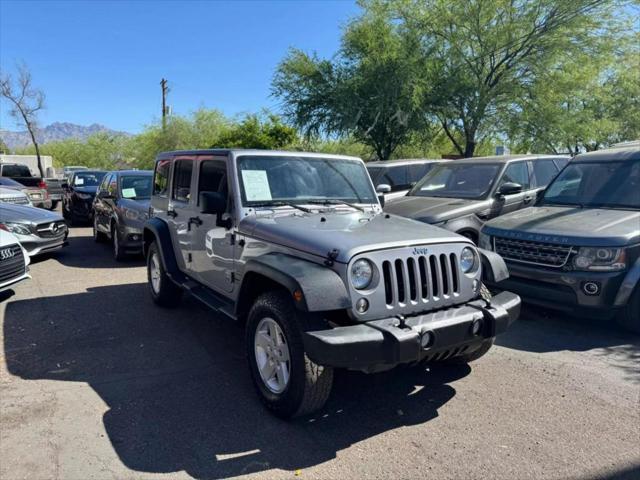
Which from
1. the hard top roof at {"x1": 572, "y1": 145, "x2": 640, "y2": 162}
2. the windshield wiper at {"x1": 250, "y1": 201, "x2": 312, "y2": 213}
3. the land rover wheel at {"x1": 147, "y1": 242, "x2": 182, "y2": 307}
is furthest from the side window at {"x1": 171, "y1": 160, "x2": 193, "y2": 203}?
the hard top roof at {"x1": 572, "y1": 145, "x2": 640, "y2": 162}

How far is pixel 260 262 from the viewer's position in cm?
348

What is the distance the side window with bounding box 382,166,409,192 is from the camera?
10.6 metres

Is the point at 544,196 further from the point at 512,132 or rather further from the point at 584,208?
the point at 512,132

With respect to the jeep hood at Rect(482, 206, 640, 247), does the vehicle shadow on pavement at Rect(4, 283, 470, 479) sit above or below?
below

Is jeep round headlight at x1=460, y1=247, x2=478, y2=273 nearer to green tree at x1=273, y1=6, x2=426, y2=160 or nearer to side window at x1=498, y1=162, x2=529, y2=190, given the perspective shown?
side window at x1=498, y1=162, x2=529, y2=190

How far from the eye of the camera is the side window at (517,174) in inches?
316

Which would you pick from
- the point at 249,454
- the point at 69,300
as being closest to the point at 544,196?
the point at 249,454

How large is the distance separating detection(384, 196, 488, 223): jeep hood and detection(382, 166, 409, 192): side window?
7.59 ft

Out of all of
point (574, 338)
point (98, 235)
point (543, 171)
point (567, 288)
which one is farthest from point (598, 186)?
point (98, 235)

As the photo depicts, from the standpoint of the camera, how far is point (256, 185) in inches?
168

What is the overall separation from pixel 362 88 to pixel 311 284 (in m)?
16.0

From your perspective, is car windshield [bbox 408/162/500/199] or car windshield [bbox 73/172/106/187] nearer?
car windshield [bbox 408/162/500/199]

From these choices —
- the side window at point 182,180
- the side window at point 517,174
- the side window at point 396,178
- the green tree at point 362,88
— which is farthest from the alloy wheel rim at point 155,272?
the green tree at point 362,88

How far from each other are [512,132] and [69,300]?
16.3m
